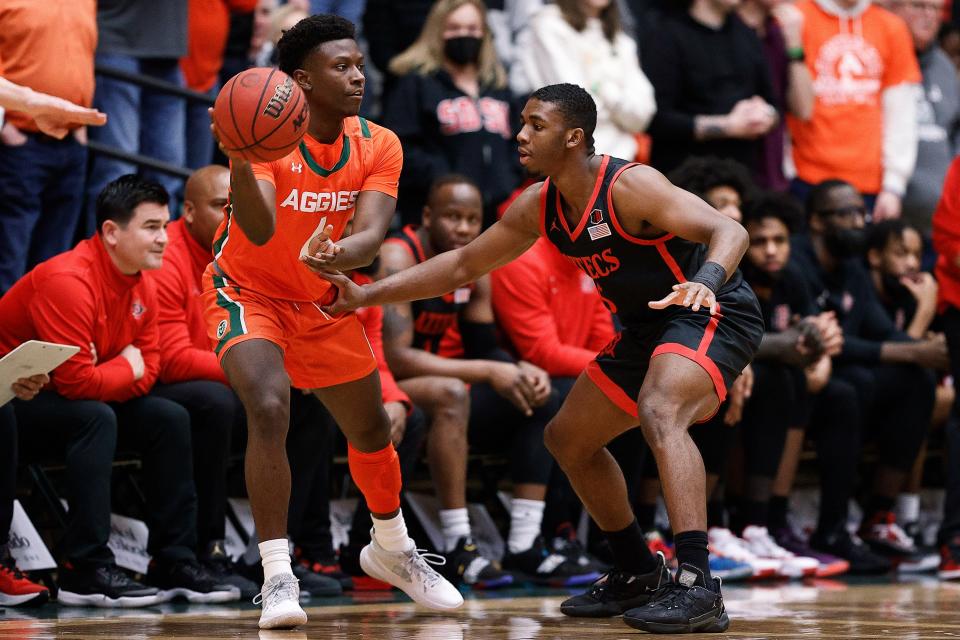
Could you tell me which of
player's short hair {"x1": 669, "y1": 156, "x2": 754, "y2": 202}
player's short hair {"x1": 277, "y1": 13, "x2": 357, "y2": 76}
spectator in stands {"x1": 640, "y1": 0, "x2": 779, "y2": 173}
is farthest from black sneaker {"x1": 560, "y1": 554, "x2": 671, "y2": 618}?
spectator in stands {"x1": 640, "y1": 0, "x2": 779, "y2": 173}

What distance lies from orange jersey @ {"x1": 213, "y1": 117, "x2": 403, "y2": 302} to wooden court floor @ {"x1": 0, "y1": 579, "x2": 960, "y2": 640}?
1.21 m

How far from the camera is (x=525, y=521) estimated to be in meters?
7.03

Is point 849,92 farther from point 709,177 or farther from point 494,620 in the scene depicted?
point 494,620

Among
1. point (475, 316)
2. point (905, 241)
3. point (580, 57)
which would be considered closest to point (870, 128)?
point (905, 241)

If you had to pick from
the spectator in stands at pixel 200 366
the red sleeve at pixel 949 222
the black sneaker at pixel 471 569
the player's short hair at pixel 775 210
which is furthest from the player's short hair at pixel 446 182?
the red sleeve at pixel 949 222

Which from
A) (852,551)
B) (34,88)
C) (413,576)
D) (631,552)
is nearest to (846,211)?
(852,551)

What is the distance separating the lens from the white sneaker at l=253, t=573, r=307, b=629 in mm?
4719

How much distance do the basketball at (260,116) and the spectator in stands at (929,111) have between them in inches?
251

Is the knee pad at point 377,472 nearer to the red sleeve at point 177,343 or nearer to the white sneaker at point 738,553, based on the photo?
the red sleeve at point 177,343

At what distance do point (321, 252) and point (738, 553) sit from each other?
3565 mm

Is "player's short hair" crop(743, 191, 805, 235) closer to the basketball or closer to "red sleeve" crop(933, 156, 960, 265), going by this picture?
"red sleeve" crop(933, 156, 960, 265)

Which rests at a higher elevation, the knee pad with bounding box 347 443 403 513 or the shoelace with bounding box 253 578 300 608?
the knee pad with bounding box 347 443 403 513

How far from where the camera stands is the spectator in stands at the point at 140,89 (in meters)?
7.23

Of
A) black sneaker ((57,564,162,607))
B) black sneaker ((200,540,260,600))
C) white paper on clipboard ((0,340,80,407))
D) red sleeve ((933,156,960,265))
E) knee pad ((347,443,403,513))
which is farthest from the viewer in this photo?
red sleeve ((933,156,960,265))
